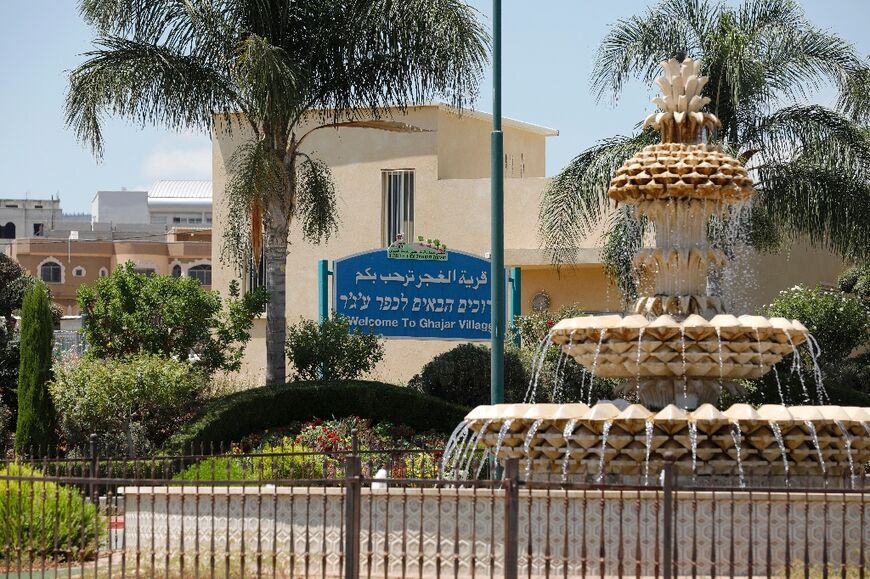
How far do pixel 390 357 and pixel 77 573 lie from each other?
705 inches

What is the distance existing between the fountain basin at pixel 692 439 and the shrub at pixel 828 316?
13.7m

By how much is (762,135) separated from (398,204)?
29.0 feet

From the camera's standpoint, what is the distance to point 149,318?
21.8 meters

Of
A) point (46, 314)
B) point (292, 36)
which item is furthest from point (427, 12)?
point (46, 314)

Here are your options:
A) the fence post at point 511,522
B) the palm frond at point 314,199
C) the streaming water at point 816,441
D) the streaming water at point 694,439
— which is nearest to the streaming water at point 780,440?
the streaming water at point 816,441

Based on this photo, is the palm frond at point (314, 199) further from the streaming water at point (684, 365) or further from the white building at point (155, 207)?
the white building at point (155, 207)

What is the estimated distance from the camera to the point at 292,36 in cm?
2192

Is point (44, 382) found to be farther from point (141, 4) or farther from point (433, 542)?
point (433, 542)

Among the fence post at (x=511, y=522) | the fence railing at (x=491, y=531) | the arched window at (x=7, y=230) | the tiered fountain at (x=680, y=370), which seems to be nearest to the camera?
the fence post at (x=511, y=522)

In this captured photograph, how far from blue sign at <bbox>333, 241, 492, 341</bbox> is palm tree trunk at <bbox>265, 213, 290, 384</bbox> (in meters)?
1.89

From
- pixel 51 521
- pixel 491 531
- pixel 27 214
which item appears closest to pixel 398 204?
pixel 51 521

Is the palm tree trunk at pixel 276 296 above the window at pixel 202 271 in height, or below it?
below

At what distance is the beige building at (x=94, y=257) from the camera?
6606 cm

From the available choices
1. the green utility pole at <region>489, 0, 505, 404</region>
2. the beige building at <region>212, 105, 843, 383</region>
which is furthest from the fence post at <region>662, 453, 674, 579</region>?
the beige building at <region>212, 105, 843, 383</region>
